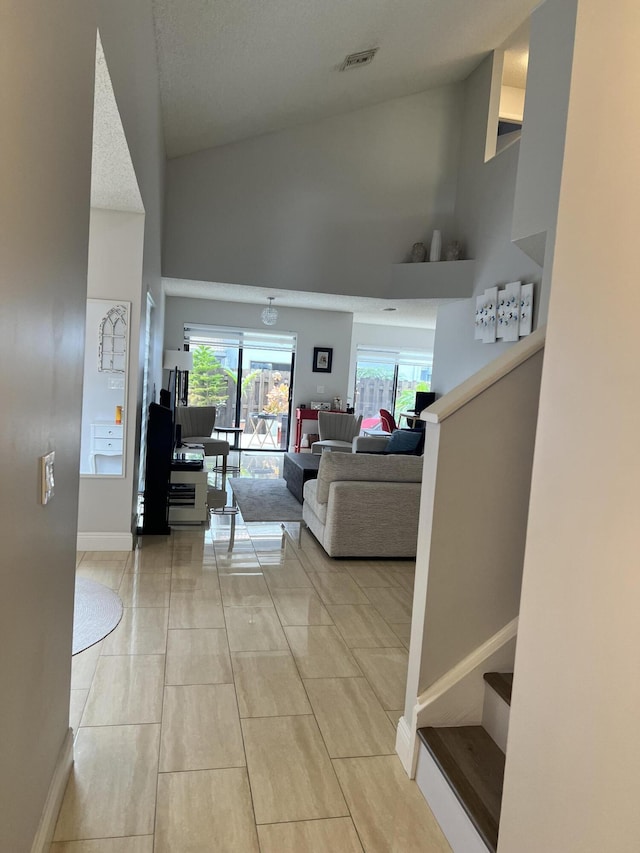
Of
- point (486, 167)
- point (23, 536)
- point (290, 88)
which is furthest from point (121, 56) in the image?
point (486, 167)

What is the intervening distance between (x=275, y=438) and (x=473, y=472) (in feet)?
29.6

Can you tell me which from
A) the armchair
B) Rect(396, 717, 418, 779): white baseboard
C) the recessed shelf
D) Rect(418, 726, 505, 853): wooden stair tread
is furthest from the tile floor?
the recessed shelf

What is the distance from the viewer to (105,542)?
453cm

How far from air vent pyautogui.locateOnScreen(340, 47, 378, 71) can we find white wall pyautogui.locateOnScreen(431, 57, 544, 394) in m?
1.92

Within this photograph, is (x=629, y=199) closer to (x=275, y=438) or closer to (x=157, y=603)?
(x=157, y=603)

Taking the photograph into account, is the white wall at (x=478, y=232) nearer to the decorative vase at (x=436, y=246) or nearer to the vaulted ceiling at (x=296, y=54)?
the decorative vase at (x=436, y=246)

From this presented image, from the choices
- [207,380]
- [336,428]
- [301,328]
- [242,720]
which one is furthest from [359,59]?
[242,720]

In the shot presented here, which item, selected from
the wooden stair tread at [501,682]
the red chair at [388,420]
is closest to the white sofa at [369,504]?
the wooden stair tread at [501,682]

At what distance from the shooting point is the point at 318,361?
10789 millimetres

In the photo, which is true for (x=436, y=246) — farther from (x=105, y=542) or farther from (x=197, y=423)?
(x=105, y=542)

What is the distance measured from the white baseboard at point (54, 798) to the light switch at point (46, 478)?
912 millimetres

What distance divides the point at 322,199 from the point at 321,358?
3.26 m

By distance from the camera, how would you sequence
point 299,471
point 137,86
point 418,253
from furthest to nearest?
1. point 418,253
2. point 299,471
3. point 137,86

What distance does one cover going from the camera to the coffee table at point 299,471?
6.39m
